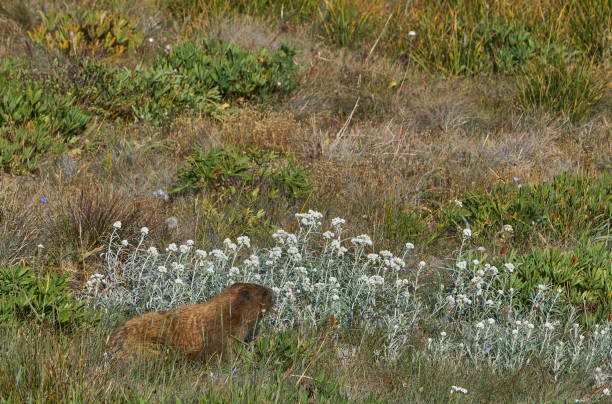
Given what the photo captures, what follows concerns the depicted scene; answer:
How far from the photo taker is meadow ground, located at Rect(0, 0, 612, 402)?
12.3 ft

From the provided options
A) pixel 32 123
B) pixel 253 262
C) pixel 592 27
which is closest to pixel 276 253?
pixel 253 262

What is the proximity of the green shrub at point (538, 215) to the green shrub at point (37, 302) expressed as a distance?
3119 millimetres

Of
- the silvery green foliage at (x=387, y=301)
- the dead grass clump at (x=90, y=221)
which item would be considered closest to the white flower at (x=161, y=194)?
the dead grass clump at (x=90, y=221)

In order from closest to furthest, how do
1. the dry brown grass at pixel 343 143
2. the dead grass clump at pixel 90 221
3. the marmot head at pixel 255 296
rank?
the marmot head at pixel 255 296, the dead grass clump at pixel 90 221, the dry brown grass at pixel 343 143

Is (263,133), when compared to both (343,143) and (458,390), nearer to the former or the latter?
(343,143)

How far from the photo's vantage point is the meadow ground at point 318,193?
12.3 ft

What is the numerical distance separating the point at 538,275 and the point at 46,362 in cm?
322

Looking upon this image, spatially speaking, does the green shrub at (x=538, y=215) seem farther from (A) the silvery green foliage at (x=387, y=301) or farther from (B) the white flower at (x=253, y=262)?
(B) the white flower at (x=253, y=262)

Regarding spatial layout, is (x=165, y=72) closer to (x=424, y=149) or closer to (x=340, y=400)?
(x=424, y=149)

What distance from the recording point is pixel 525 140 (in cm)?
727

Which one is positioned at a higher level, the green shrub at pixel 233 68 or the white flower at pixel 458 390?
the white flower at pixel 458 390

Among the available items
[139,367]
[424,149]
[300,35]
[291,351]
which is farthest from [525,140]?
[139,367]

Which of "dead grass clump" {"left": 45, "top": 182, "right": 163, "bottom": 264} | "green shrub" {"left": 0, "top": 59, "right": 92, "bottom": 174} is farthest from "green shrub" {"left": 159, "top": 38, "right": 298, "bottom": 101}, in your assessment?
"dead grass clump" {"left": 45, "top": 182, "right": 163, "bottom": 264}

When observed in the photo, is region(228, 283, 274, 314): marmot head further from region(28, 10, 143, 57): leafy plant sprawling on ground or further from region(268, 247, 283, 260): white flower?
region(28, 10, 143, 57): leafy plant sprawling on ground
